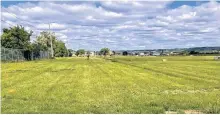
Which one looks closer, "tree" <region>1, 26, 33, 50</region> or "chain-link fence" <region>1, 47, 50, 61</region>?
"chain-link fence" <region>1, 47, 50, 61</region>

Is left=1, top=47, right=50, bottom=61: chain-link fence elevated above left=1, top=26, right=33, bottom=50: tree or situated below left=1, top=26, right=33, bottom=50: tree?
below

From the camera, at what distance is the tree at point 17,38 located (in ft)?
264

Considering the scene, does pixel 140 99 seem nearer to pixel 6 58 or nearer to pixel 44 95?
pixel 44 95

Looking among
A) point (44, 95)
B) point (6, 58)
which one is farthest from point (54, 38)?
point (44, 95)

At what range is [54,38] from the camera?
146250mm

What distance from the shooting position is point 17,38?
81750mm

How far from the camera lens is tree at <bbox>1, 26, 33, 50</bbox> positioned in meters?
80.5

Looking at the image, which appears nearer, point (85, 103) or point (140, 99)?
point (85, 103)

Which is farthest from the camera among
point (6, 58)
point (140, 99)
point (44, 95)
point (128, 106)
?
point (6, 58)

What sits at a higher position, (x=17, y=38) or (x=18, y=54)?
(x=17, y=38)

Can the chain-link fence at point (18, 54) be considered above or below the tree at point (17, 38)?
below

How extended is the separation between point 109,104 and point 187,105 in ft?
7.75

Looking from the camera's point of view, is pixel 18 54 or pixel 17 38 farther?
pixel 17 38

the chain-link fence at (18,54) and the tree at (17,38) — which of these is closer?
the chain-link fence at (18,54)
